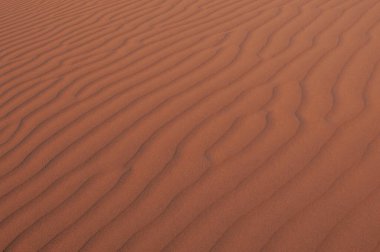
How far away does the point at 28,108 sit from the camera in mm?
3475

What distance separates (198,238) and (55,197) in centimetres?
78

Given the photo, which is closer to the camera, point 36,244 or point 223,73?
point 36,244

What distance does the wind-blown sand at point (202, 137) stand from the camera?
7.16 ft

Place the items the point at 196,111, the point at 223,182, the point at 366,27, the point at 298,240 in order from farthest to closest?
the point at 366,27, the point at 196,111, the point at 223,182, the point at 298,240

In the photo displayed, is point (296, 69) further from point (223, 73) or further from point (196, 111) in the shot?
point (196, 111)

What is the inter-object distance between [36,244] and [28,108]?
147 centimetres

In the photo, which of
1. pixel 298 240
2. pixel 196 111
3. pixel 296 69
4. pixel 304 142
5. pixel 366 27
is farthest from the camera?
pixel 366 27

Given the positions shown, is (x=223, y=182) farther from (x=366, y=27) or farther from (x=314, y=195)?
(x=366, y=27)

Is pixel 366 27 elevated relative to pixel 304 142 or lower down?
elevated

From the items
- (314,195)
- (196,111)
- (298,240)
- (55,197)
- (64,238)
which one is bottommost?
(298,240)

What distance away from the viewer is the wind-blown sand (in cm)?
218

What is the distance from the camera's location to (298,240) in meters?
2.04

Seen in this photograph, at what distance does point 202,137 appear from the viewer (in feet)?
9.20

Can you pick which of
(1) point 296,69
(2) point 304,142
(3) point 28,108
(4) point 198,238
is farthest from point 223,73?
Answer: (4) point 198,238
